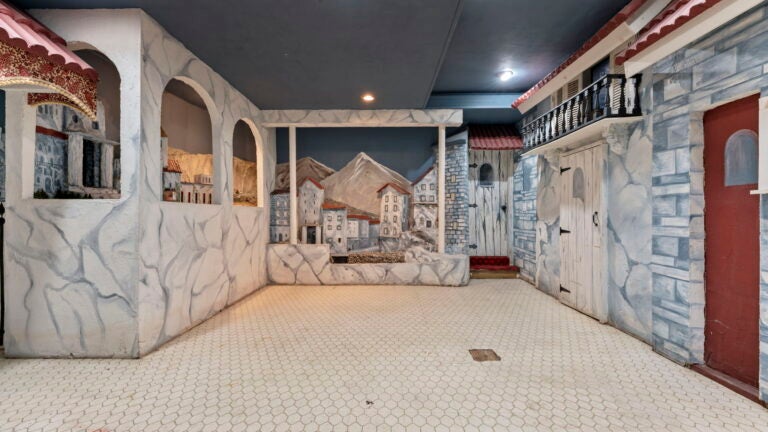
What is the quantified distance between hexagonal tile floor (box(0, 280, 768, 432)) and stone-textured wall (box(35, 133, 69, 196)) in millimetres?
1563

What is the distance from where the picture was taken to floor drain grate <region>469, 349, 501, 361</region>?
277cm

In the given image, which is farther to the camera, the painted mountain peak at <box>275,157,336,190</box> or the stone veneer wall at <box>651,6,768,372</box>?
the painted mountain peak at <box>275,157,336,190</box>

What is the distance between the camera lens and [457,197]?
20.1ft

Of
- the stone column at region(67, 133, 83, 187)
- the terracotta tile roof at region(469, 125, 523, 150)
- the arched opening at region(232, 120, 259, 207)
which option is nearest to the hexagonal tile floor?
the stone column at region(67, 133, 83, 187)

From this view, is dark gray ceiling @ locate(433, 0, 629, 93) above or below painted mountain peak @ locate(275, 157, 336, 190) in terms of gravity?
above

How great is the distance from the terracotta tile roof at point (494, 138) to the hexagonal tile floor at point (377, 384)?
346 centimetres

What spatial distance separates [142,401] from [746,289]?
4.35 metres

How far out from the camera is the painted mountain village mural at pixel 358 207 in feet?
19.1

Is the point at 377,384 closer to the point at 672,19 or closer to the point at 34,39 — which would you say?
the point at 672,19

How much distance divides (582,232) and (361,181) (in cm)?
379

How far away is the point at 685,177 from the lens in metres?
2.67

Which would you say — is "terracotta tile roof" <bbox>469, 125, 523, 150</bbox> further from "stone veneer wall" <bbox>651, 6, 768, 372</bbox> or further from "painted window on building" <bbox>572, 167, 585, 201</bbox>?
"stone veneer wall" <bbox>651, 6, 768, 372</bbox>

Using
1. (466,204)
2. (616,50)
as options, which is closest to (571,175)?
(616,50)

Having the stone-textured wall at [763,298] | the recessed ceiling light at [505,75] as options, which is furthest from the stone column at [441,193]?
the stone-textured wall at [763,298]
